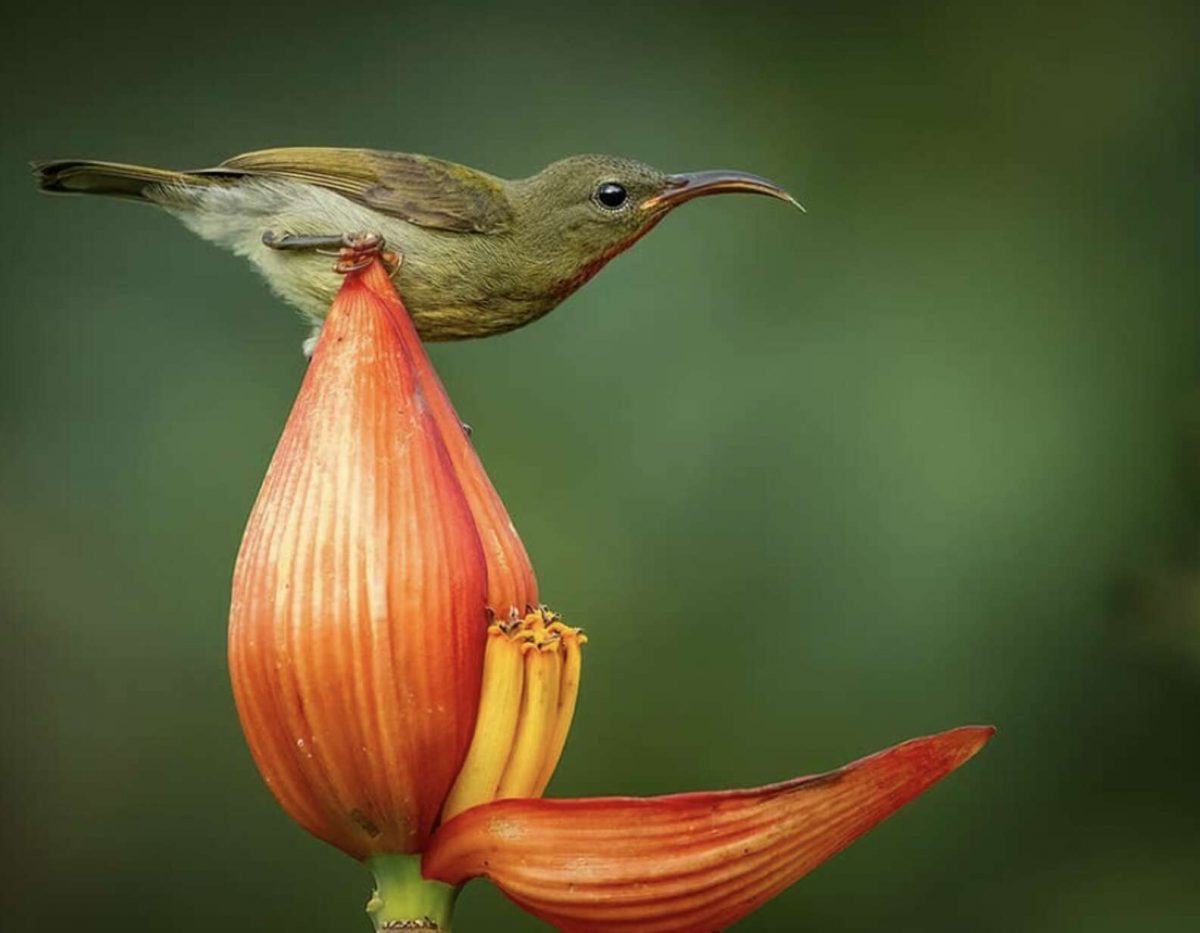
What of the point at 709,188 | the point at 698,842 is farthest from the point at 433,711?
the point at 709,188


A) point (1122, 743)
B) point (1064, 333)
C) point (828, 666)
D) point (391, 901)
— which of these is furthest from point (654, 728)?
point (391, 901)

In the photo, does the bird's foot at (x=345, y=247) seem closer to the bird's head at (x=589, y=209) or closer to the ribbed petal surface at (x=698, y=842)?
the bird's head at (x=589, y=209)

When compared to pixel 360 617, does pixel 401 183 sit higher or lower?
higher

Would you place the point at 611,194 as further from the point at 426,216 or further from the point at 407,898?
the point at 407,898

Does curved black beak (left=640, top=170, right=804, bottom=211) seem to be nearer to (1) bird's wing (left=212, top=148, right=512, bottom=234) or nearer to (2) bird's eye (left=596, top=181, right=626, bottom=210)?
(2) bird's eye (left=596, top=181, right=626, bottom=210)

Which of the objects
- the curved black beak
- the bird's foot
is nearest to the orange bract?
the bird's foot
